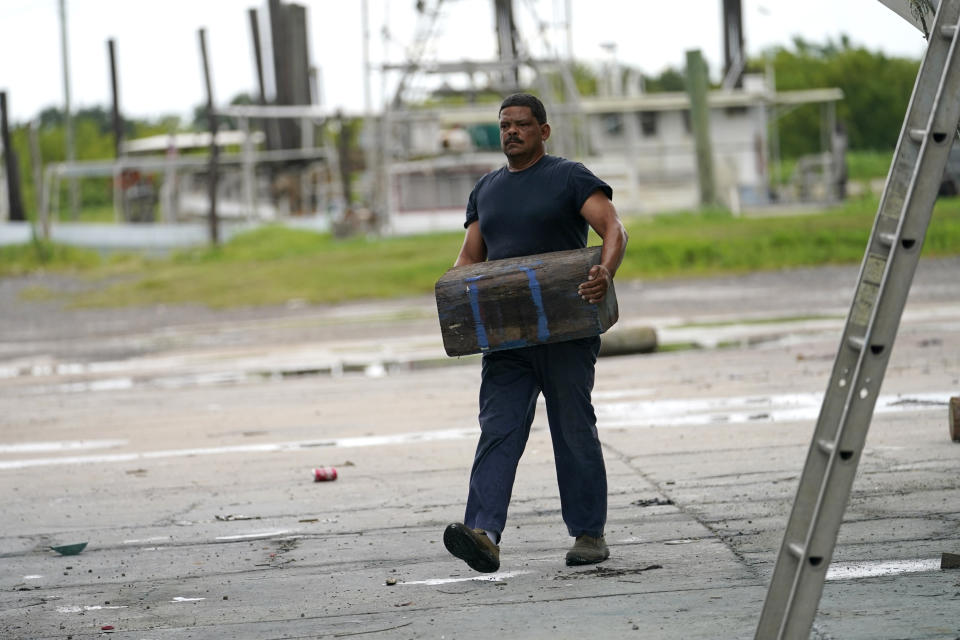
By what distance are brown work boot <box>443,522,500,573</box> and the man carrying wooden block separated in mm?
184

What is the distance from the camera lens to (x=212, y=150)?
47.3 metres

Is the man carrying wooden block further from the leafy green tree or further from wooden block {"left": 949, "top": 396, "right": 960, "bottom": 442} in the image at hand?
the leafy green tree

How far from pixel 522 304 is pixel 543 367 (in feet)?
1.11

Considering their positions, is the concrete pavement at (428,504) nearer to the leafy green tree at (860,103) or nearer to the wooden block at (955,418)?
the wooden block at (955,418)

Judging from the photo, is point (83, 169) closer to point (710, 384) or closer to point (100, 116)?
point (710, 384)

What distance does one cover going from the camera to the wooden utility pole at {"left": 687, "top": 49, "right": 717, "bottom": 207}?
34906 millimetres

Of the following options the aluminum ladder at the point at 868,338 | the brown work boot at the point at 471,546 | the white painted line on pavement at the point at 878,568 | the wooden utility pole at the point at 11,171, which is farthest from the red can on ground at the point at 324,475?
the wooden utility pole at the point at 11,171

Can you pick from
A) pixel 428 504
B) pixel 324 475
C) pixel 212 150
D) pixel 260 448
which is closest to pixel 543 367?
pixel 428 504

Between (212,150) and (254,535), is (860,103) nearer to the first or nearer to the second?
(212,150)

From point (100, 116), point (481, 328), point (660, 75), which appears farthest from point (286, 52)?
point (100, 116)

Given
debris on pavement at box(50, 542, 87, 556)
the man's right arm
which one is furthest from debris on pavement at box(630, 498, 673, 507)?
debris on pavement at box(50, 542, 87, 556)

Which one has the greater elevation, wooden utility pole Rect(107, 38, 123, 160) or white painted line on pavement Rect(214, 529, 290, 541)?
wooden utility pole Rect(107, 38, 123, 160)

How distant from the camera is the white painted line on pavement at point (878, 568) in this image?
5.51 metres

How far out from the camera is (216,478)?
8.69 meters
